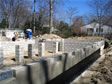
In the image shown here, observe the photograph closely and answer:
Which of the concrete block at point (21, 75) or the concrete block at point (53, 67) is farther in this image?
the concrete block at point (53, 67)

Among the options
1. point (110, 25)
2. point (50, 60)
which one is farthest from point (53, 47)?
point (110, 25)

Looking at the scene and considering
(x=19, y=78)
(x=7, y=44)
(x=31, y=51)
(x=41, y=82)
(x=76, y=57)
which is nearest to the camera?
(x=19, y=78)

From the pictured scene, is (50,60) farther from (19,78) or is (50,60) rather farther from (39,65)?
(19,78)

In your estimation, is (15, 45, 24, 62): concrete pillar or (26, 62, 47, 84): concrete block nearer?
(26, 62, 47, 84): concrete block

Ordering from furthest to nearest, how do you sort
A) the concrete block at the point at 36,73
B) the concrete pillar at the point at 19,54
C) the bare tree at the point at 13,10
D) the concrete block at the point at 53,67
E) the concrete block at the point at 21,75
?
1. the bare tree at the point at 13,10
2. the concrete pillar at the point at 19,54
3. the concrete block at the point at 53,67
4. the concrete block at the point at 36,73
5. the concrete block at the point at 21,75

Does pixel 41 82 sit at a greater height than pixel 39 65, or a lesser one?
lesser

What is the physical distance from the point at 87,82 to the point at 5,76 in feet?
6.37

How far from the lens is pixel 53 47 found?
12.4m

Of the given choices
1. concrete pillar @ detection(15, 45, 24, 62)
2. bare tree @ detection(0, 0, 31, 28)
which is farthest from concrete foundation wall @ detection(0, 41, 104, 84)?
bare tree @ detection(0, 0, 31, 28)

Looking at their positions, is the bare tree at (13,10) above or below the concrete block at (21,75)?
above

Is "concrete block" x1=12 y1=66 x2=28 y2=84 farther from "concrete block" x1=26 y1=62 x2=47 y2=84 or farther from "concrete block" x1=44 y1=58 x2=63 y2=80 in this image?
"concrete block" x1=44 y1=58 x2=63 y2=80

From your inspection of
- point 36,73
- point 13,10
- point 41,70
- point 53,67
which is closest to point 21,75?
point 36,73

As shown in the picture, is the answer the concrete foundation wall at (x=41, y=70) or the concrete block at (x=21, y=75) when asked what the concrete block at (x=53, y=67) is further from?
the concrete block at (x=21, y=75)

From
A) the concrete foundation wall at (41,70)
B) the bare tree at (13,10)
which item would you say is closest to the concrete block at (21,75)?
the concrete foundation wall at (41,70)
